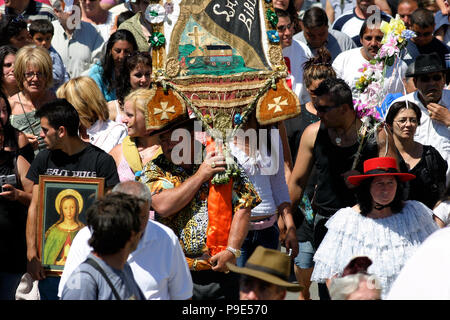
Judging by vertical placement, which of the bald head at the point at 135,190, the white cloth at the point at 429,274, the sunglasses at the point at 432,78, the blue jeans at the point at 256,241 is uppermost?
the sunglasses at the point at 432,78

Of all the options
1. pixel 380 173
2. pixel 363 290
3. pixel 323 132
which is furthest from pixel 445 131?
pixel 363 290

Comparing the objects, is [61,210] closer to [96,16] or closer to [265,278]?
[265,278]

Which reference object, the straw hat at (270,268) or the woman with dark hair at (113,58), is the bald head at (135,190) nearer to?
the straw hat at (270,268)

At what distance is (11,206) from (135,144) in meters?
0.99

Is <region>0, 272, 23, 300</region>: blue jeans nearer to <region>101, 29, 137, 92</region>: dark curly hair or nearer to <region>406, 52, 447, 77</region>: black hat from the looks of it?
<region>101, 29, 137, 92</region>: dark curly hair

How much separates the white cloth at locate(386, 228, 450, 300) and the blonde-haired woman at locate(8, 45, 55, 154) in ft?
14.4

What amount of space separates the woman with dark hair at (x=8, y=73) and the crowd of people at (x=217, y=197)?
0.04 ft

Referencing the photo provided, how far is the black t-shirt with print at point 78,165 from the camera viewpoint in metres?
5.68

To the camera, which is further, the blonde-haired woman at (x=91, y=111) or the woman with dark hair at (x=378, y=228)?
the blonde-haired woman at (x=91, y=111)

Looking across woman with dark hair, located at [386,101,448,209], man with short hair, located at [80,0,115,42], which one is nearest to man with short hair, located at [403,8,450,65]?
woman with dark hair, located at [386,101,448,209]

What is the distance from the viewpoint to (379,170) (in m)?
5.64

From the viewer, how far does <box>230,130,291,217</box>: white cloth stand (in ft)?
18.8

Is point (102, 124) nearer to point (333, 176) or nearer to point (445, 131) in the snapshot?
point (333, 176)

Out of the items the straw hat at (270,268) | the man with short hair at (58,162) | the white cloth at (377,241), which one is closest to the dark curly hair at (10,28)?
the man with short hair at (58,162)
